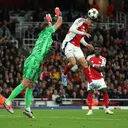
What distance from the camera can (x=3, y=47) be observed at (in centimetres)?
2827

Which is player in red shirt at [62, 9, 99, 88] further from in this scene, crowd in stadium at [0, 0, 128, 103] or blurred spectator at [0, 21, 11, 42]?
blurred spectator at [0, 21, 11, 42]

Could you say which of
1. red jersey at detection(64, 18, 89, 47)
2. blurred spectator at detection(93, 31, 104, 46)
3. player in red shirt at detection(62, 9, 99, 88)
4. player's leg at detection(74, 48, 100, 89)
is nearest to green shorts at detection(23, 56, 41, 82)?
player's leg at detection(74, 48, 100, 89)

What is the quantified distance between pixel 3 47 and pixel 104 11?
11055 mm

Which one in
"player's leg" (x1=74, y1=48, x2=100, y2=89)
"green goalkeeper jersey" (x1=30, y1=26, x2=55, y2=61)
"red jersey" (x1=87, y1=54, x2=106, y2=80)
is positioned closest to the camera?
"green goalkeeper jersey" (x1=30, y1=26, x2=55, y2=61)

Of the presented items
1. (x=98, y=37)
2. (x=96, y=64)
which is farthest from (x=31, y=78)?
(x=98, y=37)

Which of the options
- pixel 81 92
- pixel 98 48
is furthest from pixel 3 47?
pixel 98 48

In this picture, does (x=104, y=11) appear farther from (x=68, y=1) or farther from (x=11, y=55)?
(x=11, y=55)

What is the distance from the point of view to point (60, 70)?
1070 inches

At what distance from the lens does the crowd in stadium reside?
25609 millimetres

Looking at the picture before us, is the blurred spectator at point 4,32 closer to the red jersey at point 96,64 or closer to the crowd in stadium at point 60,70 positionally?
the crowd in stadium at point 60,70

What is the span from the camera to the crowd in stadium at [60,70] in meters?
25.6

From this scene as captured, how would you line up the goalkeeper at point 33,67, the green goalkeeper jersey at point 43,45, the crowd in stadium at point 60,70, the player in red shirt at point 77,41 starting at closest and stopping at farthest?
the goalkeeper at point 33,67
the green goalkeeper jersey at point 43,45
the player in red shirt at point 77,41
the crowd in stadium at point 60,70

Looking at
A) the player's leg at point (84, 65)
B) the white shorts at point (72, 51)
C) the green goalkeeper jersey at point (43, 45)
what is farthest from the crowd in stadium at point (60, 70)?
the green goalkeeper jersey at point (43, 45)

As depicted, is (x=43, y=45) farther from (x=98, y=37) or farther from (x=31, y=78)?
(x=98, y=37)
